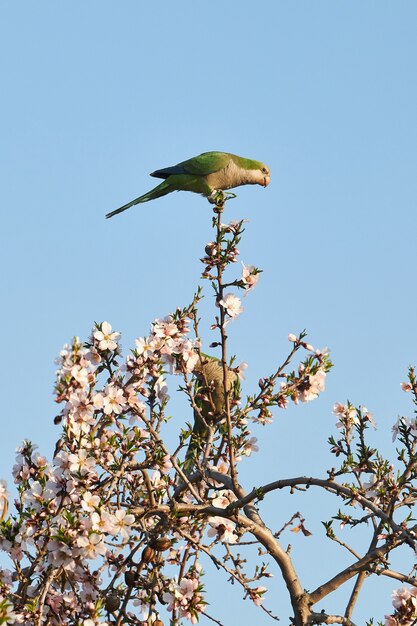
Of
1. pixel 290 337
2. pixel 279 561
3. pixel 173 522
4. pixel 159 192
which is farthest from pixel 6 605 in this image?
pixel 159 192

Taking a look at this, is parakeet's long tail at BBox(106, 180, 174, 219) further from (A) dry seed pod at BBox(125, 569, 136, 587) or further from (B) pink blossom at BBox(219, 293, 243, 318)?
(A) dry seed pod at BBox(125, 569, 136, 587)

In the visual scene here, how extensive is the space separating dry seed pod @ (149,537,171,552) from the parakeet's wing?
4.90 meters

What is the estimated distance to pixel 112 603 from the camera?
4.64 meters

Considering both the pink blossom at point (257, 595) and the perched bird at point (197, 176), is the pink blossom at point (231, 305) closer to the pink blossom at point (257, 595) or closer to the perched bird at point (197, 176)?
the pink blossom at point (257, 595)

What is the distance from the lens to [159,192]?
29.2 ft

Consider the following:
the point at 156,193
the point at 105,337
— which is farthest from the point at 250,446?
the point at 156,193

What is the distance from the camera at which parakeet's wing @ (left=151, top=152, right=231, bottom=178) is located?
8.80 m

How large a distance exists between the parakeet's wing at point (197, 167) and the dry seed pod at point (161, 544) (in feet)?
16.1

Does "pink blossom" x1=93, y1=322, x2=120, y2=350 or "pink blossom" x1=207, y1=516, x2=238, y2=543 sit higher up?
"pink blossom" x1=93, y1=322, x2=120, y2=350

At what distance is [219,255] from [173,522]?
157 cm

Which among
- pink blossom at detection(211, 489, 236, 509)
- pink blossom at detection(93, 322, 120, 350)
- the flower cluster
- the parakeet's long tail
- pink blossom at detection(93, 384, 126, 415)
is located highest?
the parakeet's long tail

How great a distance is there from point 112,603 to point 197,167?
5265 millimetres

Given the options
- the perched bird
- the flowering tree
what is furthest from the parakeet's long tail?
the flowering tree

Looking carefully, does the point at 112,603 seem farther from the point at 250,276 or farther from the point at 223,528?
the point at 250,276
